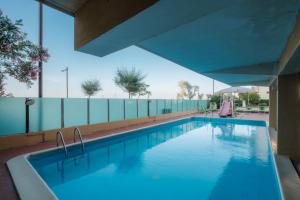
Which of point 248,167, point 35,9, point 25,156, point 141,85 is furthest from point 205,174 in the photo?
point 141,85

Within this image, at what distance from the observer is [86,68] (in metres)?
16.2

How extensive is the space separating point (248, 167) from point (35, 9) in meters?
8.01

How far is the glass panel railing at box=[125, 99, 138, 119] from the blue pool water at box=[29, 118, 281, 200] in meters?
3.57

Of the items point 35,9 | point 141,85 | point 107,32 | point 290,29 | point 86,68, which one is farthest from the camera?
point 86,68

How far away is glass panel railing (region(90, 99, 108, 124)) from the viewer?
8.21 meters

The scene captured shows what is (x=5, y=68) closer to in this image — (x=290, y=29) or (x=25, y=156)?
(x=25, y=156)

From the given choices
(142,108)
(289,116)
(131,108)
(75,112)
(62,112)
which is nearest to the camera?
(289,116)

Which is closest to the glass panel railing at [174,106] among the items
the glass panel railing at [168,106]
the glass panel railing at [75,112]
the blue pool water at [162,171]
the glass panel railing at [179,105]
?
the glass panel railing at [179,105]

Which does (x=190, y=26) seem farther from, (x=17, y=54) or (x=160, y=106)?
(x=160, y=106)

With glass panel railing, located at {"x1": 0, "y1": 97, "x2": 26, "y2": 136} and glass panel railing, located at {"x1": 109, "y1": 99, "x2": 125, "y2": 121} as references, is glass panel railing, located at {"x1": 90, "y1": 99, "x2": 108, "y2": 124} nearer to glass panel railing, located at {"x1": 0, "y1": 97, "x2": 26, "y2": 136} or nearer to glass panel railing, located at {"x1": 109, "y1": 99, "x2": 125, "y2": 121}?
glass panel railing, located at {"x1": 109, "y1": 99, "x2": 125, "y2": 121}

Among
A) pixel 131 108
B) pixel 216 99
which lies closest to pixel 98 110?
pixel 131 108

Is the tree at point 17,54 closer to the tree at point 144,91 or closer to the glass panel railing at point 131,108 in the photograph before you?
the glass panel railing at point 131,108

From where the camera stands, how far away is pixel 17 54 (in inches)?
157

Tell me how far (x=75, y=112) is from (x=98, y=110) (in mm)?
1232
